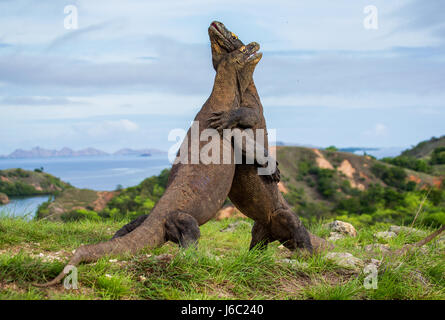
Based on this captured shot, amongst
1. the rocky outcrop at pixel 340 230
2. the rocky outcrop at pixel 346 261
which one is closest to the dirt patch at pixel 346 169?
the rocky outcrop at pixel 340 230

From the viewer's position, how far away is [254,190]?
19.2 ft

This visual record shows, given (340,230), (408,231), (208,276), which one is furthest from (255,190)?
(408,231)

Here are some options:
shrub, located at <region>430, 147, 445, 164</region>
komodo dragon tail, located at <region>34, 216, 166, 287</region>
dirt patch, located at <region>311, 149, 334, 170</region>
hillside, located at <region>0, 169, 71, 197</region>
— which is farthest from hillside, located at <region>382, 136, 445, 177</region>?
komodo dragon tail, located at <region>34, 216, 166, 287</region>

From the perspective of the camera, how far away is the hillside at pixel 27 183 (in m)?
21.7

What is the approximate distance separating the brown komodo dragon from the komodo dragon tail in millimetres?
489

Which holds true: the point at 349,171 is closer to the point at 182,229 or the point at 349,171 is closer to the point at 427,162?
the point at 427,162

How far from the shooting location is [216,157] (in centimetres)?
529

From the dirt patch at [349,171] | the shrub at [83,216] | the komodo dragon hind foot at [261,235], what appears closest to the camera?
the komodo dragon hind foot at [261,235]

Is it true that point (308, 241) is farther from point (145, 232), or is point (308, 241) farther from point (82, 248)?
point (82, 248)

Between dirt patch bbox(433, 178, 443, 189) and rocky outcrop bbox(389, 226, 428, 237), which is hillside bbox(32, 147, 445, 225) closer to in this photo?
dirt patch bbox(433, 178, 443, 189)

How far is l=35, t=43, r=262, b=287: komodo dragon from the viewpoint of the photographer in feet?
15.6

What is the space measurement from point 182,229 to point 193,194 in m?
0.45

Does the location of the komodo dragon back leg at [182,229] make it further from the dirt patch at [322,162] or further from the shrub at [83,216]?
the dirt patch at [322,162]

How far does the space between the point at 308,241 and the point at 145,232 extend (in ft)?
8.29
